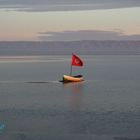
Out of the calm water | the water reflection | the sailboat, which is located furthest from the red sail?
the calm water

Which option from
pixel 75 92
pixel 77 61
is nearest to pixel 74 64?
pixel 77 61

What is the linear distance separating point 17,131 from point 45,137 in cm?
190

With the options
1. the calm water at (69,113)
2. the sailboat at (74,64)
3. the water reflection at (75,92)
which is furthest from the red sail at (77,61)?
the calm water at (69,113)

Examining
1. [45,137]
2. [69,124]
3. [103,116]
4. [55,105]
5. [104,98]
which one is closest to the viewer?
[45,137]

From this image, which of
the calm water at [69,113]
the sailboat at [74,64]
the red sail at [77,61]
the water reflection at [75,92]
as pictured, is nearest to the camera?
the calm water at [69,113]

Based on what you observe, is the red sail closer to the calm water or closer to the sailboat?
the sailboat

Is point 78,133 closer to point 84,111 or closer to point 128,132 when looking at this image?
point 128,132

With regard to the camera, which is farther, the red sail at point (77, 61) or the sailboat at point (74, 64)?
the red sail at point (77, 61)

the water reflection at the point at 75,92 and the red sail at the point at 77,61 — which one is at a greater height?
the red sail at the point at 77,61

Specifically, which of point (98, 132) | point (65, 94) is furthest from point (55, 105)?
point (98, 132)

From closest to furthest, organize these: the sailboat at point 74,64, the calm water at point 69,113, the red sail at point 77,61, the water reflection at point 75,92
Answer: the calm water at point 69,113 → the water reflection at point 75,92 → the sailboat at point 74,64 → the red sail at point 77,61

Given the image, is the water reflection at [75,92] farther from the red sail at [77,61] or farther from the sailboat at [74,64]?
the red sail at [77,61]

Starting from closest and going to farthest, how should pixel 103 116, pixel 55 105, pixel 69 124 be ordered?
pixel 69 124 < pixel 103 116 < pixel 55 105

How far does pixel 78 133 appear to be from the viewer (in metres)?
21.1
